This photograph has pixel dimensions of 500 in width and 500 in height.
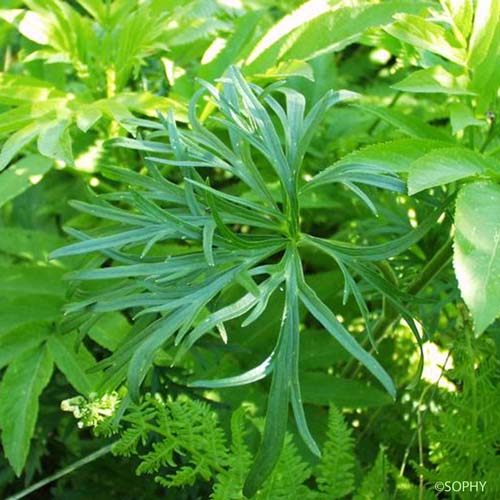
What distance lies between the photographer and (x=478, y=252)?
88cm

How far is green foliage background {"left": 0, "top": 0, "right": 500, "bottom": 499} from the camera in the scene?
3.44 ft

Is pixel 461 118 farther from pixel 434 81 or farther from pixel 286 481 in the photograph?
pixel 286 481

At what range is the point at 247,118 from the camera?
3.91 ft

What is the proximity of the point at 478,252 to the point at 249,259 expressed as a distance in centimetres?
32

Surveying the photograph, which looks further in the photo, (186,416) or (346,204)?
(346,204)

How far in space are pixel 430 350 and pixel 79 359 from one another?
73cm

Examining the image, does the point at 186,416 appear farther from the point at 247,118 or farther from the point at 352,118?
the point at 352,118

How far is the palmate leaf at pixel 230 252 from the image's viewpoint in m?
0.99

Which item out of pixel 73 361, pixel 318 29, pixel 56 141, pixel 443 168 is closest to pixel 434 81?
pixel 443 168

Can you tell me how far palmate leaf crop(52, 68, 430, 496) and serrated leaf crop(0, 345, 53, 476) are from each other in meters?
0.26

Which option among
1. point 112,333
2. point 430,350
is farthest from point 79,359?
point 430,350

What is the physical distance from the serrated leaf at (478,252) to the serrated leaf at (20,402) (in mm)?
738

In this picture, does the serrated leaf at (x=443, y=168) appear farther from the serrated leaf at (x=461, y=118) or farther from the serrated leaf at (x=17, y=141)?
the serrated leaf at (x=17, y=141)

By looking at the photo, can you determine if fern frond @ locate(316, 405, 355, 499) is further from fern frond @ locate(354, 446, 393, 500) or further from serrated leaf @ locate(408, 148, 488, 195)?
serrated leaf @ locate(408, 148, 488, 195)
